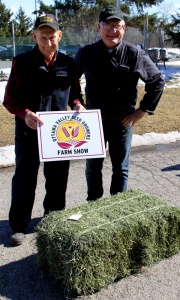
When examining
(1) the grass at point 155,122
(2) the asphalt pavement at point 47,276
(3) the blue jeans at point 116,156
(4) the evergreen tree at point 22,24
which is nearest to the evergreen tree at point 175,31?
(1) the grass at point 155,122

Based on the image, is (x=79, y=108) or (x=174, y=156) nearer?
(x=79, y=108)

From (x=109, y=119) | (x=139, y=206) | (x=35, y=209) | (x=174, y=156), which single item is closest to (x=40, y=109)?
(x=109, y=119)

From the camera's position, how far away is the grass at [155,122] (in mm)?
7830

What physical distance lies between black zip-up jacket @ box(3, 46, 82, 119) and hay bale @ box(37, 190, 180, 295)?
0.99 metres

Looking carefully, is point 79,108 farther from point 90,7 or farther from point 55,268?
point 90,7

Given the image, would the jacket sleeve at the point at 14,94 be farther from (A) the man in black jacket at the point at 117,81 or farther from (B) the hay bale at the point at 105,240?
(B) the hay bale at the point at 105,240

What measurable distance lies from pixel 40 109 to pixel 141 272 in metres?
1.67

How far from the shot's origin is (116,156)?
4.15 metres

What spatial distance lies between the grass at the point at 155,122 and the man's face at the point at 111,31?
13.2ft

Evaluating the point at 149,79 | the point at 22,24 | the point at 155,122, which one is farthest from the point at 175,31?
the point at 22,24

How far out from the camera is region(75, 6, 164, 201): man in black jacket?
375 cm

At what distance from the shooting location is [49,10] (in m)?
48.8

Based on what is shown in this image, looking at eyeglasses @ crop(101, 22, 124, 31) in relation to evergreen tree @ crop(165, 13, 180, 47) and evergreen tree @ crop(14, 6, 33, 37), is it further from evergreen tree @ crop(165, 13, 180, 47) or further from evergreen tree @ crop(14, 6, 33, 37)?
evergreen tree @ crop(14, 6, 33, 37)

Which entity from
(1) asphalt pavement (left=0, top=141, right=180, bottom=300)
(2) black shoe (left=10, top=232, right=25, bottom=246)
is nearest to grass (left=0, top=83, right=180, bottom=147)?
(1) asphalt pavement (left=0, top=141, right=180, bottom=300)
